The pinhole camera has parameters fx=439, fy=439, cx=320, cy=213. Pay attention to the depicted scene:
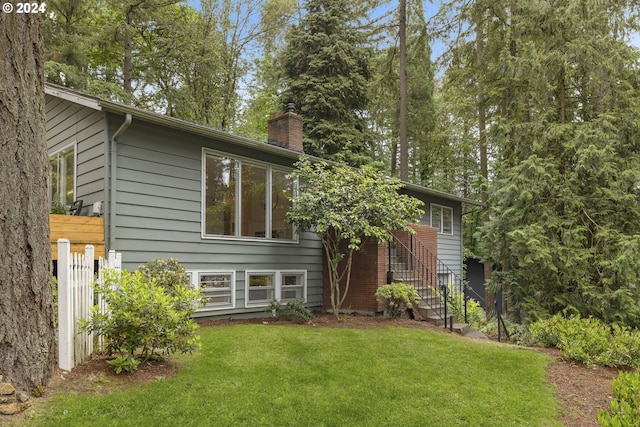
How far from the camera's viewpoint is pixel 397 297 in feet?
27.1

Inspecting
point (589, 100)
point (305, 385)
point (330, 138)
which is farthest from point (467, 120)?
point (305, 385)

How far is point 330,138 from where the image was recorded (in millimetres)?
17125

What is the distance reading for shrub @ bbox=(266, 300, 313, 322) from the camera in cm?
800

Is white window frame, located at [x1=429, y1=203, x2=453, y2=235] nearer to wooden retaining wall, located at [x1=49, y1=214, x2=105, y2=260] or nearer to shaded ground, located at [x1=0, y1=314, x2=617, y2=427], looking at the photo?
shaded ground, located at [x1=0, y1=314, x2=617, y2=427]

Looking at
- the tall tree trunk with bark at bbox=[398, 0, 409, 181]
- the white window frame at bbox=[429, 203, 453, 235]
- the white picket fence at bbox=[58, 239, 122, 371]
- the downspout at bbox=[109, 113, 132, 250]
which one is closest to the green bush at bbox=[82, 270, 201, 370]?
the white picket fence at bbox=[58, 239, 122, 371]

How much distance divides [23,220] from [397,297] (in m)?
6.29

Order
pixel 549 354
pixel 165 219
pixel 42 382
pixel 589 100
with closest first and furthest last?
pixel 42 382
pixel 549 354
pixel 165 219
pixel 589 100

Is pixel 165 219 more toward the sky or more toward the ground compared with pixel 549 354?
more toward the sky

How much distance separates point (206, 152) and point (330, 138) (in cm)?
968

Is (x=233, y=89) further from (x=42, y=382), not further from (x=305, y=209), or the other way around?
(x=42, y=382)

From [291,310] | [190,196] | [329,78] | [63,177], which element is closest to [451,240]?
[329,78]

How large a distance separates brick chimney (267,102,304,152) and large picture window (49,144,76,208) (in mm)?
4188

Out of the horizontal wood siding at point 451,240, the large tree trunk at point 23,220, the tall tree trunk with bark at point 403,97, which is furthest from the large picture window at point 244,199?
the tall tree trunk with bark at point 403,97

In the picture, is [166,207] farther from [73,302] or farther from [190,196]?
[73,302]
